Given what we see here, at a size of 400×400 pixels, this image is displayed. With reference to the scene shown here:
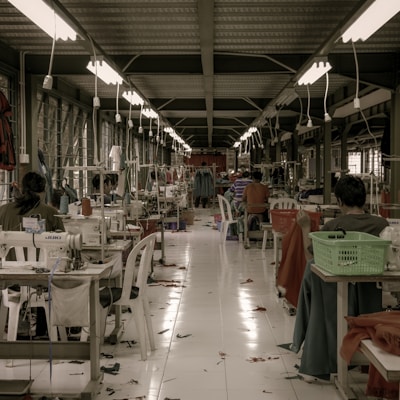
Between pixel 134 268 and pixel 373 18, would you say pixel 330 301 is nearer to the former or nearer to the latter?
pixel 134 268

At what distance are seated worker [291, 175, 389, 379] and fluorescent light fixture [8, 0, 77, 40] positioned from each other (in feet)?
7.89

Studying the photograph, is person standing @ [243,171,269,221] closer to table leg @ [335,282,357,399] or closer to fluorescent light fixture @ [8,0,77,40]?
fluorescent light fixture @ [8,0,77,40]

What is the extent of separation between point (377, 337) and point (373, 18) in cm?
267

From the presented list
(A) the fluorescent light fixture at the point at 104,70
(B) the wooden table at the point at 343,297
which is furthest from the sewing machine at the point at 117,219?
(B) the wooden table at the point at 343,297

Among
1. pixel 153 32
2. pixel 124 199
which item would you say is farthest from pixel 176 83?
pixel 124 199

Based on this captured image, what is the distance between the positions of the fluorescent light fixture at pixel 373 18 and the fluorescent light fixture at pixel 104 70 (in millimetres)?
2425

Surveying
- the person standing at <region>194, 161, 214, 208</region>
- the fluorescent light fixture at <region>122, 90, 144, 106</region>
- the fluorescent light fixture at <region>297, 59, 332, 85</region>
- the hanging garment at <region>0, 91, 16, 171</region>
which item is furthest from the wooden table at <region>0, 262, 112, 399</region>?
the person standing at <region>194, 161, 214, 208</region>

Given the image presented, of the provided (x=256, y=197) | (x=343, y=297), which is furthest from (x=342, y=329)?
(x=256, y=197)

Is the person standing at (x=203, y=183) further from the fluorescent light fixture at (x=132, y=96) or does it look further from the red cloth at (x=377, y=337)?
the red cloth at (x=377, y=337)

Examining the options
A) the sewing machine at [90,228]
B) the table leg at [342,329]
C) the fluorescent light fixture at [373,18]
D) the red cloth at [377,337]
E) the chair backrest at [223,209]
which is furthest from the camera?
the chair backrest at [223,209]

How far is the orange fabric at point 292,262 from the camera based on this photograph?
4.84 metres

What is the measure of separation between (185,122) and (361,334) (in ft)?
49.9

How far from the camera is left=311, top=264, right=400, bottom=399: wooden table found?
3184 mm

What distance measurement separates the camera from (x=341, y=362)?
136 inches
